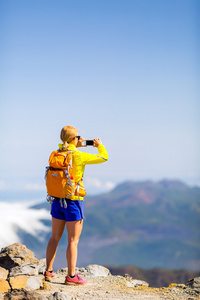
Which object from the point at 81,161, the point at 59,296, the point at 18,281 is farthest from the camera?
the point at 81,161

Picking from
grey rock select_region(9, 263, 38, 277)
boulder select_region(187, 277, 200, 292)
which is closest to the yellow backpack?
grey rock select_region(9, 263, 38, 277)

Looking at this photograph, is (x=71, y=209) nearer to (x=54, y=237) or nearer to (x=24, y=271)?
(x=54, y=237)

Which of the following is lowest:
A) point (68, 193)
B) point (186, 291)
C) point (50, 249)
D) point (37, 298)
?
point (37, 298)

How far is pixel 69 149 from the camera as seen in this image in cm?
726

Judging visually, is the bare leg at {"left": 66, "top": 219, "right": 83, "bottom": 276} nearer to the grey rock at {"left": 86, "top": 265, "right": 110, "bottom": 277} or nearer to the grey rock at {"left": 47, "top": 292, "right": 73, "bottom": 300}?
the grey rock at {"left": 47, "top": 292, "right": 73, "bottom": 300}

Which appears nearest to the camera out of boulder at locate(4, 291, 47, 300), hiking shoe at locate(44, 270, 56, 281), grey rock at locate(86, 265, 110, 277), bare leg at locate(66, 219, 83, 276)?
boulder at locate(4, 291, 47, 300)

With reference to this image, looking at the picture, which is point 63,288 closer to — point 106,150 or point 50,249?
point 50,249

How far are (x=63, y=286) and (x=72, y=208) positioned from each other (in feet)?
4.94

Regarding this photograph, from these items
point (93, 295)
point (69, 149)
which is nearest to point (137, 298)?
point (93, 295)

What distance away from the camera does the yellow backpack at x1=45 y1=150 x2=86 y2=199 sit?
709 centimetres

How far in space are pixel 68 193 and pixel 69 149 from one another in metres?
0.79

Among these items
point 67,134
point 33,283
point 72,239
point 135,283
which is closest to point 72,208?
point 72,239

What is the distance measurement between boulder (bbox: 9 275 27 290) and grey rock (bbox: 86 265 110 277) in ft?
7.85

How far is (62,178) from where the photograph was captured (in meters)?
7.09
